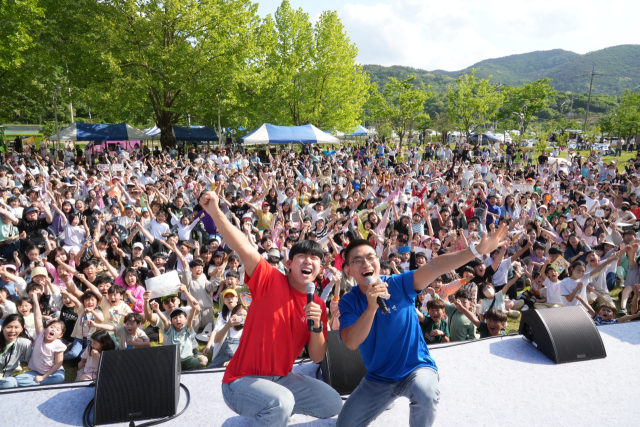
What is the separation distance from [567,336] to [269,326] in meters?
3.06

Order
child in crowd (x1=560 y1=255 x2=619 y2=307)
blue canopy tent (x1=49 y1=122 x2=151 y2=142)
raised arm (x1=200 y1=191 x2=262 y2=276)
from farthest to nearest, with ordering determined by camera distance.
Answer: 1. blue canopy tent (x1=49 y1=122 x2=151 y2=142)
2. child in crowd (x1=560 y1=255 x2=619 y2=307)
3. raised arm (x1=200 y1=191 x2=262 y2=276)

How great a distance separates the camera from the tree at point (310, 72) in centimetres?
2802

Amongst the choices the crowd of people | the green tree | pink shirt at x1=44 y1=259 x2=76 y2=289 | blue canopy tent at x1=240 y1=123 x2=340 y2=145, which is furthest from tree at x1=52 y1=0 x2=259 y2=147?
the green tree

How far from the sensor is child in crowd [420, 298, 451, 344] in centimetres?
498

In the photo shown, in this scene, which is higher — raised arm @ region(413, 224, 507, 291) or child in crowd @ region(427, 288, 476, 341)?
raised arm @ region(413, 224, 507, 291)

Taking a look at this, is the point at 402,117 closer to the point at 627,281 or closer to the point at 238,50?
the point at 238,50

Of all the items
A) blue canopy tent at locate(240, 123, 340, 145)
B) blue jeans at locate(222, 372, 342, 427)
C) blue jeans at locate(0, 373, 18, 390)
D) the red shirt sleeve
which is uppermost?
blue canopy tent at locate(240, 123, 340, 145)

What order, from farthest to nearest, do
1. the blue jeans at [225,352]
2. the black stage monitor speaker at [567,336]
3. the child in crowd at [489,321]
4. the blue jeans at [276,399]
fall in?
the child in crowd at [489,321], the blue jeans at [225,352], the black stage monitor speaker at [567,336], the blue jeans at [276,399]

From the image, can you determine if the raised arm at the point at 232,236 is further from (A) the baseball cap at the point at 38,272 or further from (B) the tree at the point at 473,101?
(B) the tree at the point at 473,101

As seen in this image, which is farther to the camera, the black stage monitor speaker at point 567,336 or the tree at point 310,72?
the tree at point 310,72

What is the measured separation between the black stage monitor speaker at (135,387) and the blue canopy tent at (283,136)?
16.3 m

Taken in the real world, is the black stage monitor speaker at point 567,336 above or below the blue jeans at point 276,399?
below

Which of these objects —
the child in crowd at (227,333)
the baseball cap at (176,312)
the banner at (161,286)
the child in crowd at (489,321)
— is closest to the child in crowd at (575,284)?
the child in crowd at (489,321)

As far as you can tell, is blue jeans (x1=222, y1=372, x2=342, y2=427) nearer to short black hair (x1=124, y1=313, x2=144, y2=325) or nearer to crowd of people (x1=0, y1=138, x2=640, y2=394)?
crowd of people (x1=0, y1=138, x2=640, y2=394)
